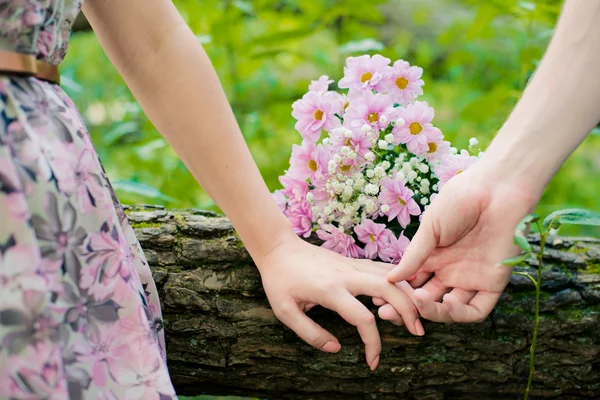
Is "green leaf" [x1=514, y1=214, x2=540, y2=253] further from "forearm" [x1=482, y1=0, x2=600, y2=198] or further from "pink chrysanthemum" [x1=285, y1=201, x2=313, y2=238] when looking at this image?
"pink chrysanthemum" [x1=285, y1=201, x2=313, y2=238]

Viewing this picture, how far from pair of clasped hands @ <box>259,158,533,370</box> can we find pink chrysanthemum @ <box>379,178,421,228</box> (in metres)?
0.08

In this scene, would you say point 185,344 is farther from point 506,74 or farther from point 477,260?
point 506,74

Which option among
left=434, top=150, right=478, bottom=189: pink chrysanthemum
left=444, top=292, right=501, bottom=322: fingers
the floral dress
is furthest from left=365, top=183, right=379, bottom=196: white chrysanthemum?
the floral dress

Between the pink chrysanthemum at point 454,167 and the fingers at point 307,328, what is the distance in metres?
0.31

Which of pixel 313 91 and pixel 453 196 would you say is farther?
pixel 313 91

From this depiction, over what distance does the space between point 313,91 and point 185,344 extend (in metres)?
0.51

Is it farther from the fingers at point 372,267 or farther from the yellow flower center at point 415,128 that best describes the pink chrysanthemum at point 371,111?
the fingers at point 372,267

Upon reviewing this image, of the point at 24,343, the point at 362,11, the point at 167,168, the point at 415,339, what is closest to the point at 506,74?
the point at 362,11

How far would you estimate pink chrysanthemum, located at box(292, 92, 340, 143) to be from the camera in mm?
1126

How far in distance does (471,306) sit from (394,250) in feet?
0.52

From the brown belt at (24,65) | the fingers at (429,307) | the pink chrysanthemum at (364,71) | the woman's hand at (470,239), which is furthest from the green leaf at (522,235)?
the brown belt at (24,65)

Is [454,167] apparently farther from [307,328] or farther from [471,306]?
[307,328]

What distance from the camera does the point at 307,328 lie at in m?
1.01

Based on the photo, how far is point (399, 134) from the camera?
1.09m
